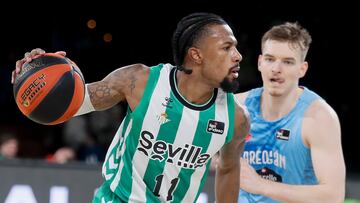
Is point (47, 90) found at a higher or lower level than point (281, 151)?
higher

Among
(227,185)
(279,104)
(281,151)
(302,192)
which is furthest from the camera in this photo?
(279,104)

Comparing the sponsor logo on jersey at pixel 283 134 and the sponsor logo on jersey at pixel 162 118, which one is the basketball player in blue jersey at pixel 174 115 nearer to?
the sponsor logo on jersey at pixel 162 118

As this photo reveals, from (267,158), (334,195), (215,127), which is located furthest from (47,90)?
(334,195)

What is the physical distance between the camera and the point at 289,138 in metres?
4.93

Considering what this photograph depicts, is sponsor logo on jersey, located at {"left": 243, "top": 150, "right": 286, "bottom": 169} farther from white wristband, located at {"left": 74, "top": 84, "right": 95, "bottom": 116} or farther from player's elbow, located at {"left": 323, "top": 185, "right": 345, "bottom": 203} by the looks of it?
white wristband, located at {"left": 74, "top": 84, "right": 95, "bottom": 116}

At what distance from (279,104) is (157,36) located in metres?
6.39

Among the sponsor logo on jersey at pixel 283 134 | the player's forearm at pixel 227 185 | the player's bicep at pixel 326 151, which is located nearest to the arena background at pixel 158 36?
the sponsor logo on jersey at pixel 283 134

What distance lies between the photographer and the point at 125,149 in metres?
4.21

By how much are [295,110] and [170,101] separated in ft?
3.67

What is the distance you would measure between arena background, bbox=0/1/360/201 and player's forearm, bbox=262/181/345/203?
5.68 meters

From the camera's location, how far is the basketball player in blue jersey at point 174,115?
4133mm

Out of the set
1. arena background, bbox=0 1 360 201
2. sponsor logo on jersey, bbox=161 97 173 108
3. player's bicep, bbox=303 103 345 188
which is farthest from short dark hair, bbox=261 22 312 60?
arena background, bbox=0 1 360 201

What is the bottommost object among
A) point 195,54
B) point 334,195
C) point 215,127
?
point 334,195

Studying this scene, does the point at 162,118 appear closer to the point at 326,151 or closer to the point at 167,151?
the point at 167,151
